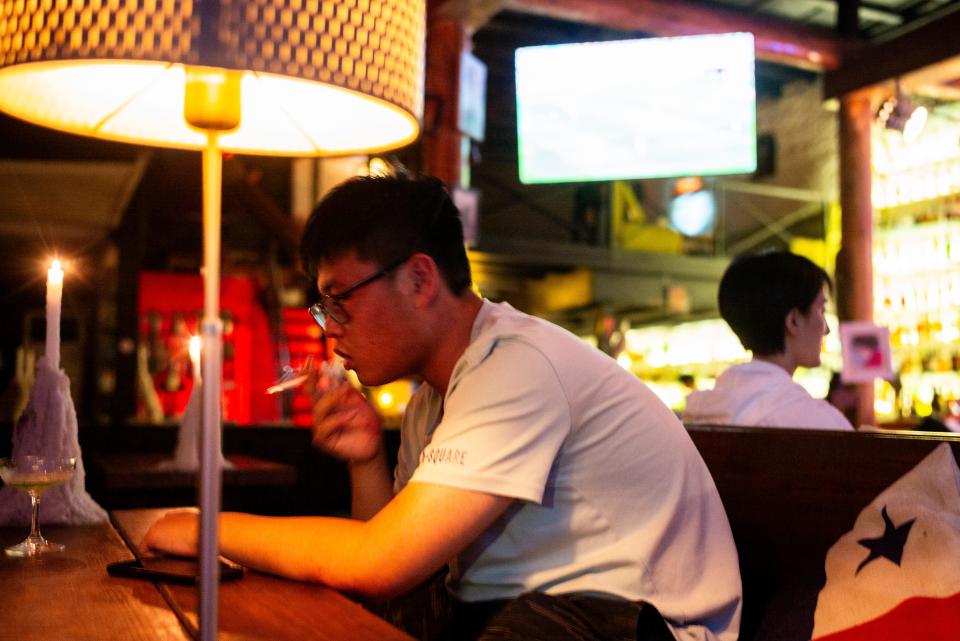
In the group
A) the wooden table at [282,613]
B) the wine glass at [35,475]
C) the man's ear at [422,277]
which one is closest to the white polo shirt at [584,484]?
the man's ear at [422,277]

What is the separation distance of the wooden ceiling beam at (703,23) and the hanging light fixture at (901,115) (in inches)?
20.5

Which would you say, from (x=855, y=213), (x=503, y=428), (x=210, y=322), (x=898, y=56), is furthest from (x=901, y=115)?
(x=210, y=322)

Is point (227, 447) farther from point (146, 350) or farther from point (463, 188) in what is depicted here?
point (146, 350)

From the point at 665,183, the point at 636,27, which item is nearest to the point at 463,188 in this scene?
the point at 636,27

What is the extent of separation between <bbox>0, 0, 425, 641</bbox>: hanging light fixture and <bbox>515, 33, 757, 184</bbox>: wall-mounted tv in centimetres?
383

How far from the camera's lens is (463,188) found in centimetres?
523

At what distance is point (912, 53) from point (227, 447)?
4678 millimetres

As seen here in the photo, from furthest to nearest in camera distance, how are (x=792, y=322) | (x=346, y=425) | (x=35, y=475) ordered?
(x=792, y=322), (x=346, y=425), (x=35, y=475)

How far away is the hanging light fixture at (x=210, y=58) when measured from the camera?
0.82m

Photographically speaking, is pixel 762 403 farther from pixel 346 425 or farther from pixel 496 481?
pixel 496 481

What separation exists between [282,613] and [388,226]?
64cm

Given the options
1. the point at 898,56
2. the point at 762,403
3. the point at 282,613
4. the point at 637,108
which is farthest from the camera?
the point at 898,56

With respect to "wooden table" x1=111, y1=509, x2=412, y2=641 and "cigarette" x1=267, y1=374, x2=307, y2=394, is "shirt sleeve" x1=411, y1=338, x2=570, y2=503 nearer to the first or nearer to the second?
"wooden table" x1=111, y1=509, x2=412, y2=641

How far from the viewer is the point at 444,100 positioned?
204 inches
